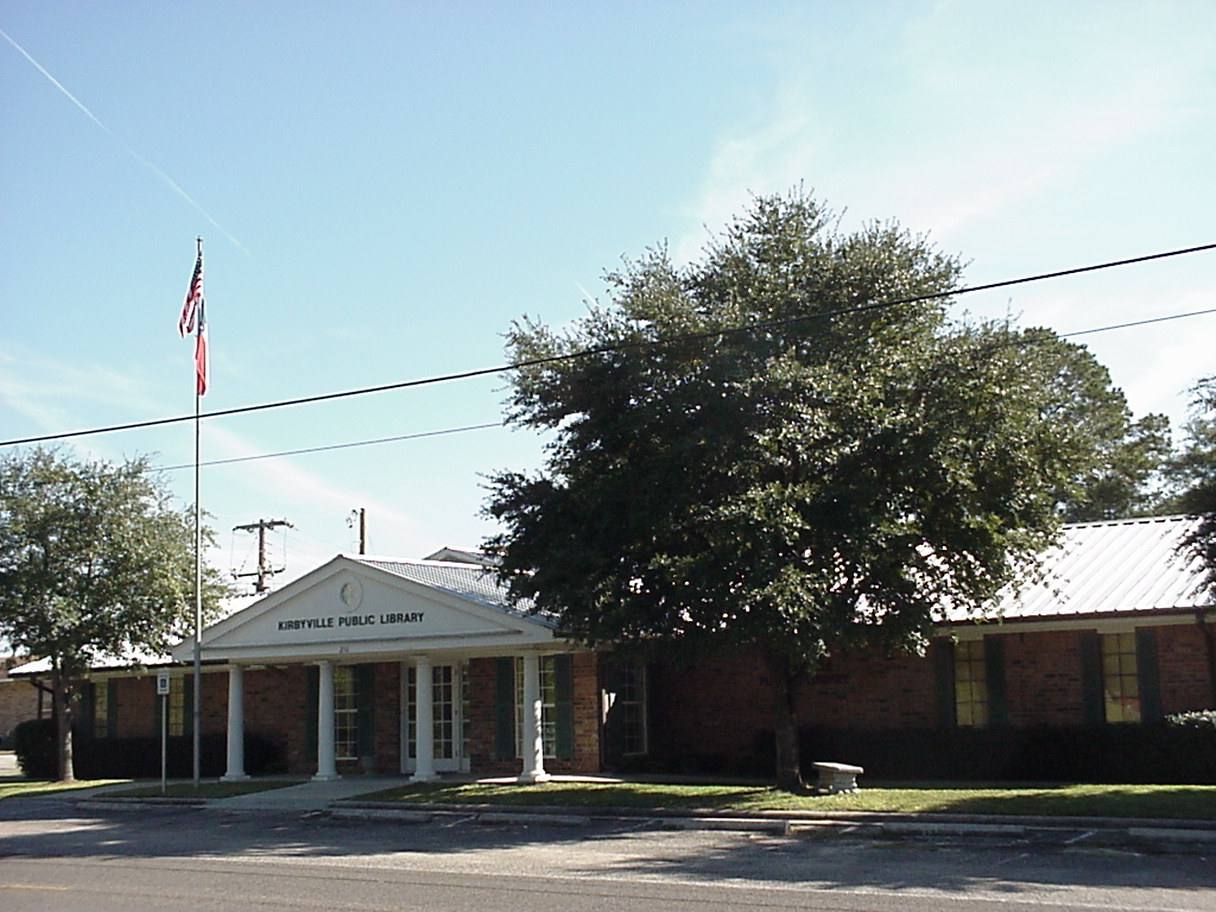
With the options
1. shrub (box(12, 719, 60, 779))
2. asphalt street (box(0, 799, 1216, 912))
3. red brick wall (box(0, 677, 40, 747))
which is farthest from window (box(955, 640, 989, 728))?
red brick wall (box(0, 677, 40, 747))

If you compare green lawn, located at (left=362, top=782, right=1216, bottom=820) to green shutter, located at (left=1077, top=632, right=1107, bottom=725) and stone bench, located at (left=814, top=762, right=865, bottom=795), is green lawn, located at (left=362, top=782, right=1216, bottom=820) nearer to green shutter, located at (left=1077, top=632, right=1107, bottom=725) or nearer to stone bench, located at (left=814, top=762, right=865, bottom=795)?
stone bench, located at (left=814, top=762, right=865, bottom=795)

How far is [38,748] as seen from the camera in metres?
33.4

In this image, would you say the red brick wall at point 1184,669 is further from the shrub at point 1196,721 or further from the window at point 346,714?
the window at point 346,714

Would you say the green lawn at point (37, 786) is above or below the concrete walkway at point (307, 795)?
below

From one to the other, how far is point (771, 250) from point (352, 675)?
1445 cm

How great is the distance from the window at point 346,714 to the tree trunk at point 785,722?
462 inches

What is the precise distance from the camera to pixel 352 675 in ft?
96.7

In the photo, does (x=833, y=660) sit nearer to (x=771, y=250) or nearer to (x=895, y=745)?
(x=895, y=745)

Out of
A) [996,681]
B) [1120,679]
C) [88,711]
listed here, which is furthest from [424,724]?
[88,711]

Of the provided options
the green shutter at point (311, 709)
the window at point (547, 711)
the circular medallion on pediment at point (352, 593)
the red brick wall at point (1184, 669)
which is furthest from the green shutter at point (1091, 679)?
the green shutter at point (311, 709)

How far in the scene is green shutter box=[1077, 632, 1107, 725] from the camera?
22188 millimetres

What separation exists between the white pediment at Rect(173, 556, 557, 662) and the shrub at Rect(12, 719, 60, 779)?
678 centimetres

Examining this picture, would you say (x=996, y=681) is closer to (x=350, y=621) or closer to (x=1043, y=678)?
(x=1043, y=678)

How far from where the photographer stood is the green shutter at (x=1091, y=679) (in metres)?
22.2
